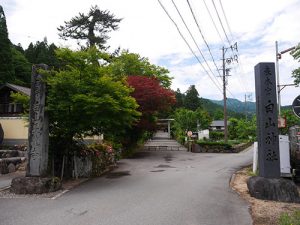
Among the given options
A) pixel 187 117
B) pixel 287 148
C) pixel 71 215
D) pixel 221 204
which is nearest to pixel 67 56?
pixel 71 215

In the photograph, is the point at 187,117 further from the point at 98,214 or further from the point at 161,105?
the point at 98,214

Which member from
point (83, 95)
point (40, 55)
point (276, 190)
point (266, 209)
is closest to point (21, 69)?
point (40, 55)

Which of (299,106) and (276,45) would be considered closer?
(299,106)

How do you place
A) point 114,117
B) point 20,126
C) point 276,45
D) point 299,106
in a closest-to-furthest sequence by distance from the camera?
point 299,106 → point 114,117 → point 276,45 → point 20,126

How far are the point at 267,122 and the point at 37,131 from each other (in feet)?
24.5

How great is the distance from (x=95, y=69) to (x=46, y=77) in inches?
68.7

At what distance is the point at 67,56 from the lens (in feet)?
35.9

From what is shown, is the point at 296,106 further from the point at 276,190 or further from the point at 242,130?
the point at 242,130

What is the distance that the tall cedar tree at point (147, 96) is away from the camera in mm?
23109

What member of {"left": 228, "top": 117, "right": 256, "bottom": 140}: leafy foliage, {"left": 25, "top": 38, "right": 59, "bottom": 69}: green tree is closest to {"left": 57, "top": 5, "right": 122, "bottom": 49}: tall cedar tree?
{"left": 25, "top": 38, "right": 59, "bottom": 69}: green tree

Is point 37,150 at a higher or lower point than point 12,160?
higher

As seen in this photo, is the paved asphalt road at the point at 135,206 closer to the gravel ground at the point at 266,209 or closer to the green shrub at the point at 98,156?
the gravel ground at the point at 266,209

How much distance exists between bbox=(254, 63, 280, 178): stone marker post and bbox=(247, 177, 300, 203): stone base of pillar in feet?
0.76

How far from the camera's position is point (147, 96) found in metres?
23.0
